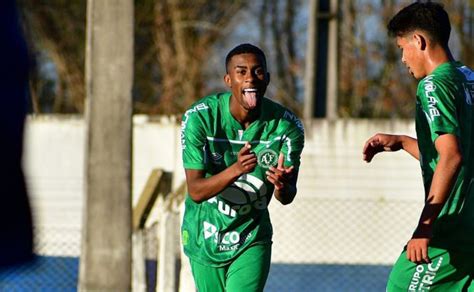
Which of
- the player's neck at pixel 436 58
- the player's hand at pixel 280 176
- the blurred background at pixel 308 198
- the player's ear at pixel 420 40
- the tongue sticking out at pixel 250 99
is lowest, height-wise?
the blurred background at pixel 308 198

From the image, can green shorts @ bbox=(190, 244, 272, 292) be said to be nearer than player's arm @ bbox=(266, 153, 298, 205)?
No

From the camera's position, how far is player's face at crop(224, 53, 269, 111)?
5293 mm

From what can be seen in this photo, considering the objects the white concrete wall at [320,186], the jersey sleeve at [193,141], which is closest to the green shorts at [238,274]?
the jersey sleeve at [193,141]

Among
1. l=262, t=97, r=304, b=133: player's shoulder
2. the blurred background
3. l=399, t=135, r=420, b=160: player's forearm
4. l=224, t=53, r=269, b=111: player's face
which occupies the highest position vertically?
l=224, t=53, r=269, b=111: player's face

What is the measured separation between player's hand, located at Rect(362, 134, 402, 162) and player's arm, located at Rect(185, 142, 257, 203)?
0.58 metres

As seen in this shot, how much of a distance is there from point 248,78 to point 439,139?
1167mm

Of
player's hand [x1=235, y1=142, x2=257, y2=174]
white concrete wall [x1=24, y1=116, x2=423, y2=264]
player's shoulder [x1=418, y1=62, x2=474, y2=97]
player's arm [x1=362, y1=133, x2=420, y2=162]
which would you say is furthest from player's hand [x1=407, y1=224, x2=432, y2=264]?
white concrete wall [x1=24, y1=116, x2=423, y2=264]

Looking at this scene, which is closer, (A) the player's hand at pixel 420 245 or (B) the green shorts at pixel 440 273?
(A) the player's hand at pixel 420 245

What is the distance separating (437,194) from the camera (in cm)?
441

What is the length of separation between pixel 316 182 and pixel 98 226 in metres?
3.38

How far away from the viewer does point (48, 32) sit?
74.6ft

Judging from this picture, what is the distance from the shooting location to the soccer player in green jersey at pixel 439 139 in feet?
14.8

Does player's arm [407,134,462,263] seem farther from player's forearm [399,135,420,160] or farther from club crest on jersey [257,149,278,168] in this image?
club crest on jersey [257,149,278,168]

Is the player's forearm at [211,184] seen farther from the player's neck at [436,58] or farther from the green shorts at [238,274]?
the player's neck at [436,58]
